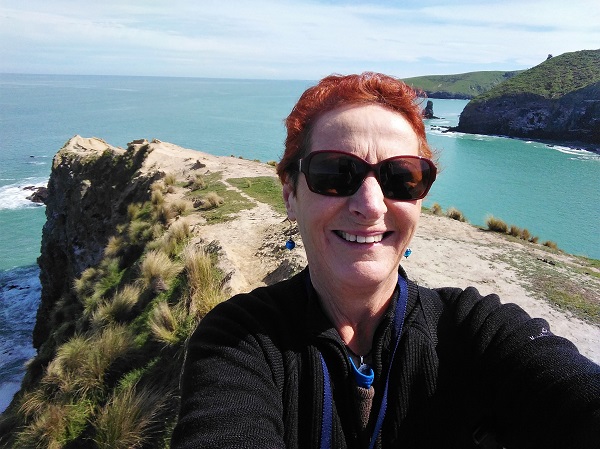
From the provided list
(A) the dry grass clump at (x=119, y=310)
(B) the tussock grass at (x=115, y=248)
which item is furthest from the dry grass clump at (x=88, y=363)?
(B) the tussock grass at (x=115, y=248)

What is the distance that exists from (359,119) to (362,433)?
1505mm

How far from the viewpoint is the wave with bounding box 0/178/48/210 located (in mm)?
50559

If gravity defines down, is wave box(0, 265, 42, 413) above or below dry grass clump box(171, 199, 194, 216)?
below

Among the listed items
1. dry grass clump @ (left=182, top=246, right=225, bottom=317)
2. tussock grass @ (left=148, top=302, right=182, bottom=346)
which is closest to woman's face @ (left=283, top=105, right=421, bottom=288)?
dry grass clump @ (left=182, top=246, right=225, bottom=317)

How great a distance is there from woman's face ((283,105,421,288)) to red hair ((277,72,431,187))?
1.8 inches

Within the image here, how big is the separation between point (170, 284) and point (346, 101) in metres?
6.77

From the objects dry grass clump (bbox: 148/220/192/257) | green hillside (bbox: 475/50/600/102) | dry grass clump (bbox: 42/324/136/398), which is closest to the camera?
dry grass clump (bbox: 42/324/136/398)

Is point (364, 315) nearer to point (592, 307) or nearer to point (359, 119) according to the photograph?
point (359, 119)

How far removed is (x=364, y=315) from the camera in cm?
224

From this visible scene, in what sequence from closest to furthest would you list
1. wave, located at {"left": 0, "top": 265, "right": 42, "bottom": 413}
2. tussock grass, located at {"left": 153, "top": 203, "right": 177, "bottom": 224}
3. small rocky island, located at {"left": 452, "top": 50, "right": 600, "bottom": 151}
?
tussock grass, located at {"left": 153, "top": 203, "right": 177, "bottom": 224}, wave, located at {"left": 0, "top": 265, "right": 42, "bottom": 413}, small rocky island, located at {"left": 452, "top": 50, "right": 600, "bottom": 151}

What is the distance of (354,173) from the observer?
81.4 inches

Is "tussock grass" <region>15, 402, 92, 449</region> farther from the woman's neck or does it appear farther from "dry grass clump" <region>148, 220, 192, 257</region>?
"dry grass clump" <region>148, 220, 192, 257</region>

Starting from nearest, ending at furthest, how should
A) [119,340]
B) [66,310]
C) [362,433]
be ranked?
[362,433] < [119,340] < [66,310]

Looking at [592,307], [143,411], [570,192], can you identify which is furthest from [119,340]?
[570,192]
